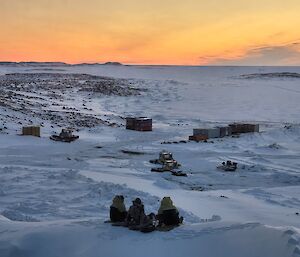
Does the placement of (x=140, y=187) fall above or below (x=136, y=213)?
below

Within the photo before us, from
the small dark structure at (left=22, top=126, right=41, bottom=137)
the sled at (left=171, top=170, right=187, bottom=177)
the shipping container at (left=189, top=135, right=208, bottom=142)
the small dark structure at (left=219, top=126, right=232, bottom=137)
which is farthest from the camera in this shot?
the small dark structure at (left=219, top=126, right=232, bottom=137)

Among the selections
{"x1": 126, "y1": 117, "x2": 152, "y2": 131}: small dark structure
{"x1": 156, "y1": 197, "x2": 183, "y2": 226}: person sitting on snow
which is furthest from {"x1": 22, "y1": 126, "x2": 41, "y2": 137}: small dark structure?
{"x1": 156, "y1": 197, "x2": 183, "y2": 226}: person sitting on snow

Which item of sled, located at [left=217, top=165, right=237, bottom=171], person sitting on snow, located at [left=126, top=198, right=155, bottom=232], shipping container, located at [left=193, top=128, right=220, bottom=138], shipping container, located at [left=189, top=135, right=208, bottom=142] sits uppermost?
person sitting on snow, located at [left=126, top=198, right=155, bottom=232]

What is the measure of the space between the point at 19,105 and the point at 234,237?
3538 centimetres

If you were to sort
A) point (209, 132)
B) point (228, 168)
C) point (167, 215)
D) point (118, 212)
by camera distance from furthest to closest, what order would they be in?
point (209, 132), point (228, 168), point (118, 212), point (167, 215)

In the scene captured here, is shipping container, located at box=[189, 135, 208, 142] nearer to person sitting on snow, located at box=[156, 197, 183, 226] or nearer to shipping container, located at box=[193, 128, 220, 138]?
shipping container, located at box=[193, 128, 220, 138]

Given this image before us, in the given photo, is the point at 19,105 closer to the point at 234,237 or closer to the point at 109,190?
the point at 109,190

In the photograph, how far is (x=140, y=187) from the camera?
18234 mm

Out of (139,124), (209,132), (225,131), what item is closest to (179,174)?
(209,132)

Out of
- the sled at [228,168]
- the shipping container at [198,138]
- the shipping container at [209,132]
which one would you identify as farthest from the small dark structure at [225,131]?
the sled at [228,168]

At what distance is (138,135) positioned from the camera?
3347cm

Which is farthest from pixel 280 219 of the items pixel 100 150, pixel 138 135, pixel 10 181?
pixel 138 135

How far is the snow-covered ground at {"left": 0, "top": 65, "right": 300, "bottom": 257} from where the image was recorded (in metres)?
10.0

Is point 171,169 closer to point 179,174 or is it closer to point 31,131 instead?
point 179,174
